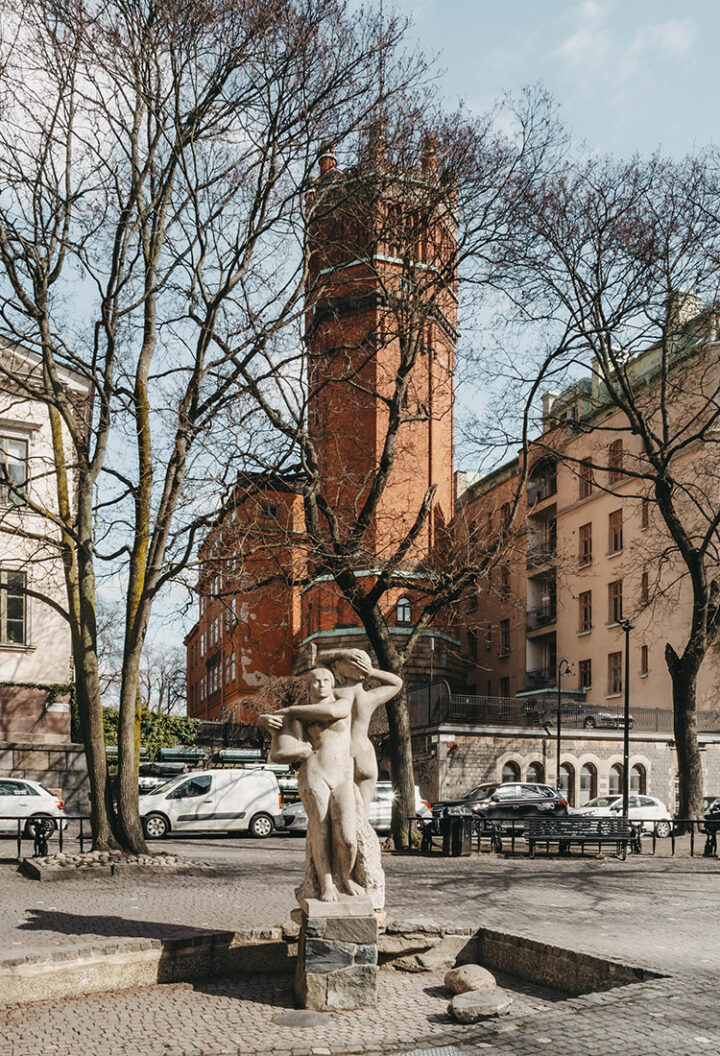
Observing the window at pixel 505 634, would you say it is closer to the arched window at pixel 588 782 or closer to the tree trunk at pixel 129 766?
the arched window at pixel 588 782

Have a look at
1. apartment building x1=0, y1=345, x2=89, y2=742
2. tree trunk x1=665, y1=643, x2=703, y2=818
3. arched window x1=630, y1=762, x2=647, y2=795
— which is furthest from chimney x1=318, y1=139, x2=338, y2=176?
arched window x1=630, y1=762, x2=647, y2=795

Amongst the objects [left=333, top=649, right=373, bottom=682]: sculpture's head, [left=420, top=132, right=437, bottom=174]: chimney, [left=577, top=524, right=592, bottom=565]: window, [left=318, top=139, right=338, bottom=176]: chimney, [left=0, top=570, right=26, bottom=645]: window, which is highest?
[left=420, top=132, right=437, bottom=174]: chimney

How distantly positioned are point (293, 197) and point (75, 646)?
8.98m

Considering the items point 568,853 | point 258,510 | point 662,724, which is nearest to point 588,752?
point 662,724

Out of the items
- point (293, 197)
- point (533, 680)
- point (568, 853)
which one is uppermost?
point (293, 197)

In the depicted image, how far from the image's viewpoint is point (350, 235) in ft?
77.4

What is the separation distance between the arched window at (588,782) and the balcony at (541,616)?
15.9 m

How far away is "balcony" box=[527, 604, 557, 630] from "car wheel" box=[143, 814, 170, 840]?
3397 centimetres

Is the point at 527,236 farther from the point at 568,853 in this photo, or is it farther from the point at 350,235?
the point at 568,853

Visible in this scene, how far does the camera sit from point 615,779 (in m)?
43.8

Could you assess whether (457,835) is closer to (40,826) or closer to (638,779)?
(40,826)

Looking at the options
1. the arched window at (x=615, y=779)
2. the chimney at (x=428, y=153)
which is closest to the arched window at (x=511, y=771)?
the arched window at (x=615, y=779)

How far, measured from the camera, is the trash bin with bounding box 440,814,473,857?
→ 21.8 meters

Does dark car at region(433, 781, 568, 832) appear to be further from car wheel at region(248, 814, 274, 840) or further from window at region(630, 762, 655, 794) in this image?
window at region(630, 762, 655, 794)
